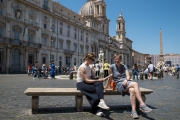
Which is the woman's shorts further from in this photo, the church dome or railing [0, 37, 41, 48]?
the church dome

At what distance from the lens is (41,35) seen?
3506cm

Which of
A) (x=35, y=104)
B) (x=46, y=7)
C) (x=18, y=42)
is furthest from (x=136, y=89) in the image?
(x=46, y=7)

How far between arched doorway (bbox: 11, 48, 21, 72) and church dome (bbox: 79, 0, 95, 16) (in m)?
38.6

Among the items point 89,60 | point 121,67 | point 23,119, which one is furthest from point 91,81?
point 23,119

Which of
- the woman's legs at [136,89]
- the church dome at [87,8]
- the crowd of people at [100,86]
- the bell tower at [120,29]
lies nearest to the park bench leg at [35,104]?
the crowd of people at [100,86]

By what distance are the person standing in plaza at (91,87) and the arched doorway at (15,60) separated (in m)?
27.6

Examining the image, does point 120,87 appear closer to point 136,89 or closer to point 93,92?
point 136,89

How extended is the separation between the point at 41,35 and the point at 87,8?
33553 mm

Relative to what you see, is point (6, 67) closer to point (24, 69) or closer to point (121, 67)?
point (24, 69)

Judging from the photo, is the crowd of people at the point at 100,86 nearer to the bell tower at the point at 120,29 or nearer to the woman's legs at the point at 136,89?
the woman's legs at the point at 136,89

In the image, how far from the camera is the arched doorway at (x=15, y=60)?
95.5 feet

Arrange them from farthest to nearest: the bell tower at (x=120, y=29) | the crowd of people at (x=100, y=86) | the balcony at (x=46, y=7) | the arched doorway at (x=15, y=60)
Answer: the bell tower at (x=120, y=29) < the balcony at (x=46, y=7) < the arched doorway at (x=15, y=60) < the crowd of people at (x=100, y=86)

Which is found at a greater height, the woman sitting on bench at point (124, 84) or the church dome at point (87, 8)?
the church dome at point (87, 8)

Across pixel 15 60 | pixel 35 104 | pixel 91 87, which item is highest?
pixel 15 60
